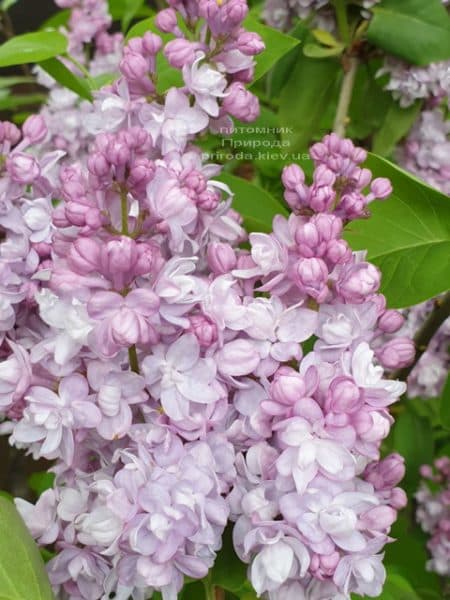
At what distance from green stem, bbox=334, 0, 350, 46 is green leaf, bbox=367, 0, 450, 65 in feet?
0.09

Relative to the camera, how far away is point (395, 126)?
805mm

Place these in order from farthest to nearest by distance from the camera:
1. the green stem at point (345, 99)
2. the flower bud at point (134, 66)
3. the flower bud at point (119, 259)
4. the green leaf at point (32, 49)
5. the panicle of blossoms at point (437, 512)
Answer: the panicle of blossoms at point (437, 512) < the green stem at point (345, 99) < the green leaf at point (32, 49) < the flower bud at point (134, 66) < the flower bud at point (119, 259)

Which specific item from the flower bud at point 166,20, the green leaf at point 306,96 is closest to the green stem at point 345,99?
the green leaf at point 306,96

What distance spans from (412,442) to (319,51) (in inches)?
16.4

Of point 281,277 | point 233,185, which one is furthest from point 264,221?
point 281,277

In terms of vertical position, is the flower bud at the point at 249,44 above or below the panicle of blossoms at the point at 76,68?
above

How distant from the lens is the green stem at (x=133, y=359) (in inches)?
15.2

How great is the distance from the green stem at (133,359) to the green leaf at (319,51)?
0.45 m

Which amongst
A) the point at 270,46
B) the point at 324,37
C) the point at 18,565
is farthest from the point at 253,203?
the point at 18,565

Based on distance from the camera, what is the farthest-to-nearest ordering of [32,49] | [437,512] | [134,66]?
1. [437,512]
2. [32,49]
3. [134,66]

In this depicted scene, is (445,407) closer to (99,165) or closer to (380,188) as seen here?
(380,188)

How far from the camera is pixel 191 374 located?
366mm

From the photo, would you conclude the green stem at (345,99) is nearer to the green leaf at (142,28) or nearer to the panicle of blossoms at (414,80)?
the panicle of blossoms at (414,80)

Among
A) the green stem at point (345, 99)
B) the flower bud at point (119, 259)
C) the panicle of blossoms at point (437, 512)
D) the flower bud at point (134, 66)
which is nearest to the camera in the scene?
the flower bud at point (119, 259)
